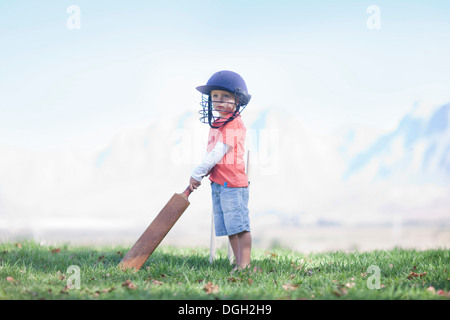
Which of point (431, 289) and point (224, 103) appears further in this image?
point (224, 103)

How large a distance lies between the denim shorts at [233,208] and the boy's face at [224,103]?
73cm

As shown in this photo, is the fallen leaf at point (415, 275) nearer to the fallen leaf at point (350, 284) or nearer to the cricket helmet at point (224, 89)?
the fallen leaf at point (350, 284)

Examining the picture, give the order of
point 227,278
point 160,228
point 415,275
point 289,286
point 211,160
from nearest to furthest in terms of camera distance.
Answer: point 289,286 → point 227,278 → point 415,275 → point 211,160 → point 160,228

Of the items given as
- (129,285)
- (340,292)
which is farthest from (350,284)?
(129,285)

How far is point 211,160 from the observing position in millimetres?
4340

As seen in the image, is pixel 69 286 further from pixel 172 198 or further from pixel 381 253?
pixel 381 253

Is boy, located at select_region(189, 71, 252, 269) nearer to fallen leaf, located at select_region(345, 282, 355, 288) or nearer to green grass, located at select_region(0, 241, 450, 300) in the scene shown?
green grass, located at select_region(0, 241, 450, 300)

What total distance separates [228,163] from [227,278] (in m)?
1.09

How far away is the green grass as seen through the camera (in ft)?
11.0

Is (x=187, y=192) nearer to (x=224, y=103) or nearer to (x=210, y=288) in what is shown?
(x=224, y=103)

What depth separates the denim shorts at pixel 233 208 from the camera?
4348 mm

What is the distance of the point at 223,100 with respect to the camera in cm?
450

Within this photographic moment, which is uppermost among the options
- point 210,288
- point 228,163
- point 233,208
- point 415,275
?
point 228,163
